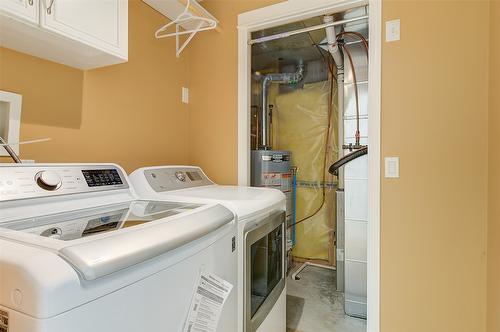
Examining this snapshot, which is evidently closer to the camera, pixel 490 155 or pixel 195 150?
pixel 490 155

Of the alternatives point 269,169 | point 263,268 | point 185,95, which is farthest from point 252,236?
point 269,169

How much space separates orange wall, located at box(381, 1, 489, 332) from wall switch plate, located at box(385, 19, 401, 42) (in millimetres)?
25

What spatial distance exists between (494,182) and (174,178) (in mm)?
1565

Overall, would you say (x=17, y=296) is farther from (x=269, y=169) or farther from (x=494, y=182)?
(x=269, y=169)

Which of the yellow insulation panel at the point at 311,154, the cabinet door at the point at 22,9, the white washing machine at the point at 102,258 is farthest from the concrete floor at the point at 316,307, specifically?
the cabinet door at the point at 22,9

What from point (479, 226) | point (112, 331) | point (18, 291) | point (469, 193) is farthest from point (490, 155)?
point (18, 291)

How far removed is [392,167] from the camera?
5.13ft

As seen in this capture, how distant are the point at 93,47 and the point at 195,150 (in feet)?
3.81

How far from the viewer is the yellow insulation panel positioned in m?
3.31

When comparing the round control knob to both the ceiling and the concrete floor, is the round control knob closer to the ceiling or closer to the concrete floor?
the concrete floor

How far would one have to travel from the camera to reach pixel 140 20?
179 cm

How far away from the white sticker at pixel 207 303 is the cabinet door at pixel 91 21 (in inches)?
40.1

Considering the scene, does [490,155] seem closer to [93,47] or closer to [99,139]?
[93,47]

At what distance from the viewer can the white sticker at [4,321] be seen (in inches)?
18.5
